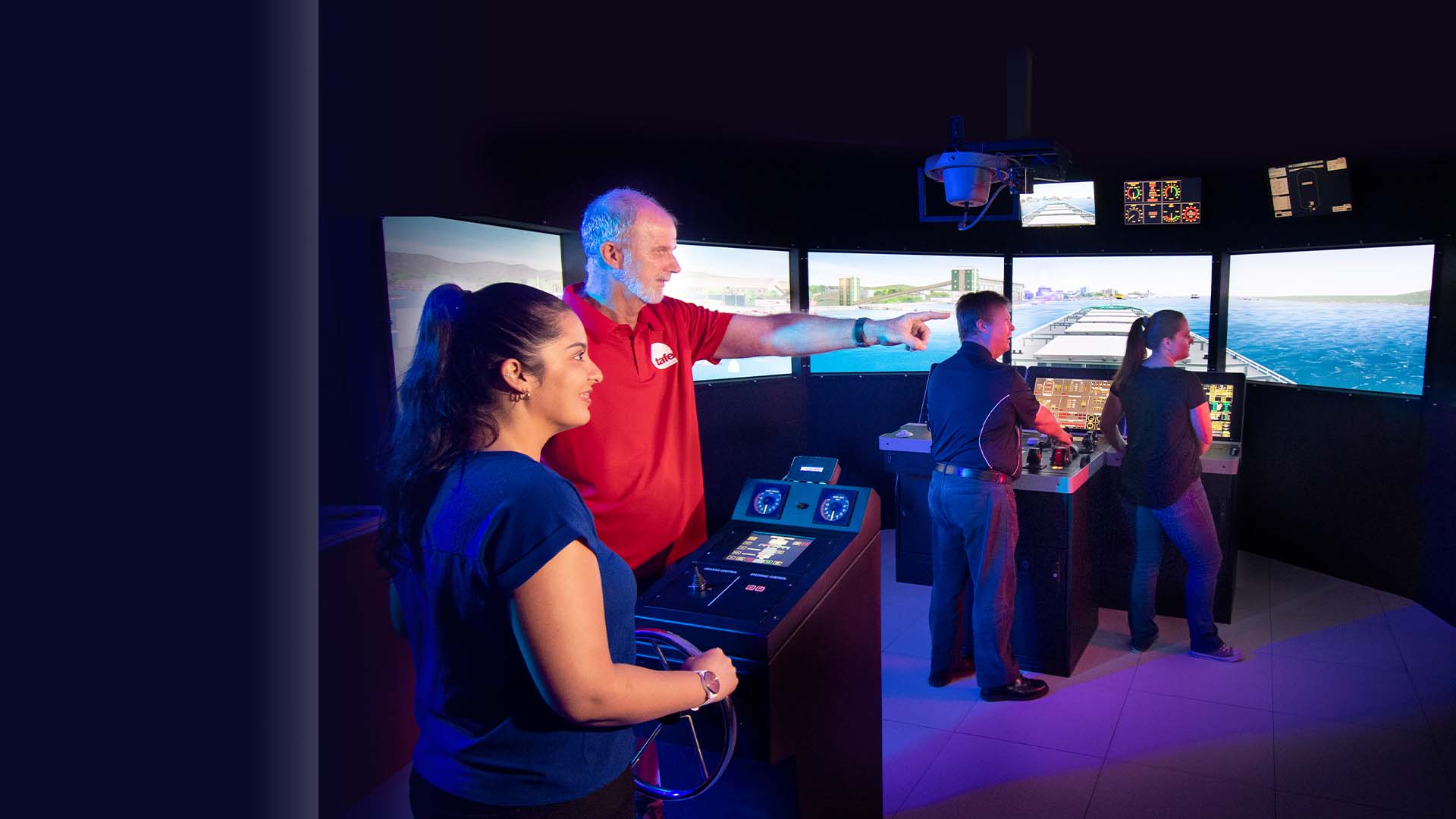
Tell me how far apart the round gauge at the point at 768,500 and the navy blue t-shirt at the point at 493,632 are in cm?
84

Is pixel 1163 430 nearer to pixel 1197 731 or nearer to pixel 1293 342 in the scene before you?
pixel 1197 731

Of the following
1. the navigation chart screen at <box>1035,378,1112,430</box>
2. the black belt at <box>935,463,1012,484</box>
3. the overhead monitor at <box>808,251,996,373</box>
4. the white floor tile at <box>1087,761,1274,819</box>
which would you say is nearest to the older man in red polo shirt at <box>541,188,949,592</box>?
the black belt at <box>935,463,1012,484</box>

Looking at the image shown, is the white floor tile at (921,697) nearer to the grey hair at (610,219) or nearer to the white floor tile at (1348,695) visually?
the white floor tile at (1348,695)

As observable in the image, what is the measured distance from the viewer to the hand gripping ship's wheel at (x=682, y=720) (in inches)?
57.6

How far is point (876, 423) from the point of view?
605cm

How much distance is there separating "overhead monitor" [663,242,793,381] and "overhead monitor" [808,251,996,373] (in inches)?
13.0

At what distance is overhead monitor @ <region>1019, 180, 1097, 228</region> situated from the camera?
5.59 meters

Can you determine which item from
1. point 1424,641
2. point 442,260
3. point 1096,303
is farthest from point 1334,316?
point 442,260

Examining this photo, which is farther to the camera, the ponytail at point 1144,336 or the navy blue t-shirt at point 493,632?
the ponytail at point 1144,336

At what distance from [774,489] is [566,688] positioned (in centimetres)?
107

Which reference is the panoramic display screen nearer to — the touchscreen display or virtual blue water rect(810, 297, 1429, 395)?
virtual blue water rect(810, 297, 1429, 395)

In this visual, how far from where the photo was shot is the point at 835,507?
80.0 inches

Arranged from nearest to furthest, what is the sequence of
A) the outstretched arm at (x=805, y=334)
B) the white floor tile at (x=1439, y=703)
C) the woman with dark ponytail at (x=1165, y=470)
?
1. the outstretched arm at (x=805, y=334)
2. the white floor tile at (x=1439, y=703)
3. the woman with dark ponytail at (x=1165, y=470)

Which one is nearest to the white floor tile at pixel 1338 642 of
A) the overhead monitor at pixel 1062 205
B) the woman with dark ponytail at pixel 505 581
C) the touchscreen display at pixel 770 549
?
the overhead monitor at pixel 1062 205
